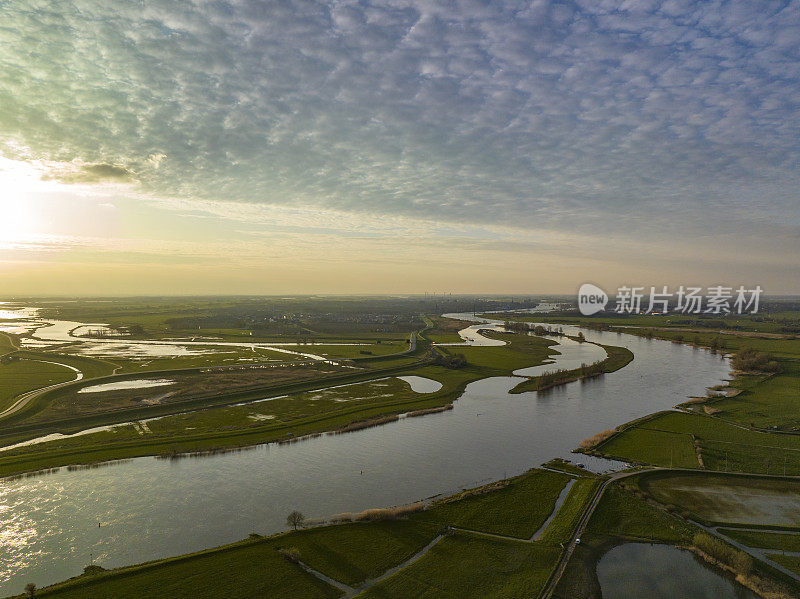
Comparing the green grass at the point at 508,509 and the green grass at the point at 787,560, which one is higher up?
the green grass at the point at 787,560

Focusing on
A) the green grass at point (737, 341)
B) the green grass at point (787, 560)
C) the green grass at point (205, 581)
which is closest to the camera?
the green grass at point (205, 581)

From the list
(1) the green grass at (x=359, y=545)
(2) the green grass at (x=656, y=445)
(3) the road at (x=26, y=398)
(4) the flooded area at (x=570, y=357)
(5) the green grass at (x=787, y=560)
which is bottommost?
(3) the road at (x=26, y=398)

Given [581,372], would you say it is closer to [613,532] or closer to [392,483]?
[613,532]

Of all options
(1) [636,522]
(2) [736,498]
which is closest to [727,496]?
(2) [736,498]

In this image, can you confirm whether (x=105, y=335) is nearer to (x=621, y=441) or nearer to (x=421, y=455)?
(x=421, y=455)

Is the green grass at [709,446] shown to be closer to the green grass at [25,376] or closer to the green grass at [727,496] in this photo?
the green grass at [727,496]

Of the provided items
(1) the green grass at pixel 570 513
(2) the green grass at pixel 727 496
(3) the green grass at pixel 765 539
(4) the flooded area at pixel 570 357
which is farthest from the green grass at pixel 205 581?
(4) the flooded area at pixel 570 357

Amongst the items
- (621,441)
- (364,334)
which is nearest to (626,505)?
(621,441)

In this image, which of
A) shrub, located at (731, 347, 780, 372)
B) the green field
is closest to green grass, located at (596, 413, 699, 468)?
the green field
